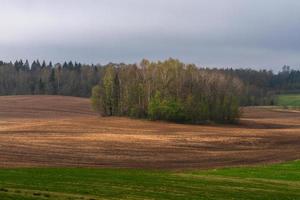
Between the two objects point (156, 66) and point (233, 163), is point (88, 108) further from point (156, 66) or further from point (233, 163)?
point (233, 163)

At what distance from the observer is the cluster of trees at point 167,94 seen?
92.1 m

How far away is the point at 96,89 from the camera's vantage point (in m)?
99.3

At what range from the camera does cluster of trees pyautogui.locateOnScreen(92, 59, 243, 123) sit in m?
92.1

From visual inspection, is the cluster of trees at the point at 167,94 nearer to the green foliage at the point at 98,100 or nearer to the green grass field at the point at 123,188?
the green foliage at the point at 98,100

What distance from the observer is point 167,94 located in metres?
93.9

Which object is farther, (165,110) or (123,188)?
(165,110)

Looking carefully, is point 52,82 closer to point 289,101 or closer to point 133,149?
point 289,101

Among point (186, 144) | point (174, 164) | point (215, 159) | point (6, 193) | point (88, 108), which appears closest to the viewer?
point (6, 193)

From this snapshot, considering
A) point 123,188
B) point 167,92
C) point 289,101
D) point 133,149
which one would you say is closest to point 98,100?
point 167,92

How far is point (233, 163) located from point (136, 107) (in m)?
56.5

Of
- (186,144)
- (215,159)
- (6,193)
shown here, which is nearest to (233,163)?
(215,159)

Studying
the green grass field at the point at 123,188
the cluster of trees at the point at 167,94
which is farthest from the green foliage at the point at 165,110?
the green grass field at the point at 123,188

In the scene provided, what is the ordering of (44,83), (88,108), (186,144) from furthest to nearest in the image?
(44,83) → (88,108) → (186,144)

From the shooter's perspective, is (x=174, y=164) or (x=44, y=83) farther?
(x=44, y=83)
